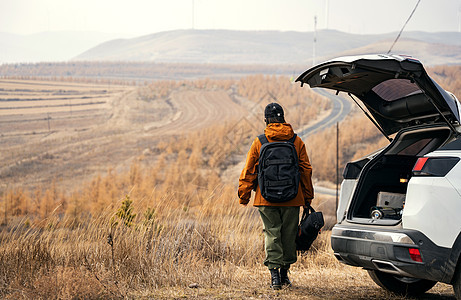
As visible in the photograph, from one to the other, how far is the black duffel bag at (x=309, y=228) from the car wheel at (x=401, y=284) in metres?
0.84

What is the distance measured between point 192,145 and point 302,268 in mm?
46800

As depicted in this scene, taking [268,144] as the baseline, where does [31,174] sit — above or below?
below

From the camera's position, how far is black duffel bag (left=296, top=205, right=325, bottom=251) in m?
5.80

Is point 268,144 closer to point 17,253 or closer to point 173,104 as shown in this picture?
point 17,253

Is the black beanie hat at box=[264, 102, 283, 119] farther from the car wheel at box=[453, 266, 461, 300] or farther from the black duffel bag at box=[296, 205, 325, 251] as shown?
the car wheel at box=[453, 266, 461, 300]

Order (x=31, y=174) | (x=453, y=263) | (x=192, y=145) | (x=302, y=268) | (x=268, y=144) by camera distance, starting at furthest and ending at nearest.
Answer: (x=192, y=145) < (x=31, y=174) < (x=302, y=268) < (x=268, y=144) < (x=453, y=263)

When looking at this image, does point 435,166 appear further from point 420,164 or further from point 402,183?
point 402,183

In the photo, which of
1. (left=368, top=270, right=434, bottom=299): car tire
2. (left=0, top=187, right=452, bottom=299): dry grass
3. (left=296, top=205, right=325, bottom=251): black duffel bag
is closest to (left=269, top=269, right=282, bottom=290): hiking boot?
(left=0, top=187, right=452, bottom=299): dry grass

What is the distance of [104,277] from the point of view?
585cm

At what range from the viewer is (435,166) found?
4668mm

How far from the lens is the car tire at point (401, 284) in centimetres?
603

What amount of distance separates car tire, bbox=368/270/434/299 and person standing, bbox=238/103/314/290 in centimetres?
102

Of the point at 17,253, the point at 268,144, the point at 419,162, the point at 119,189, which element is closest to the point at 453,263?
the point at 419,162

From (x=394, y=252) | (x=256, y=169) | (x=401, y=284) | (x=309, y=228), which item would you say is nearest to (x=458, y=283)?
(x=394, y=252)
